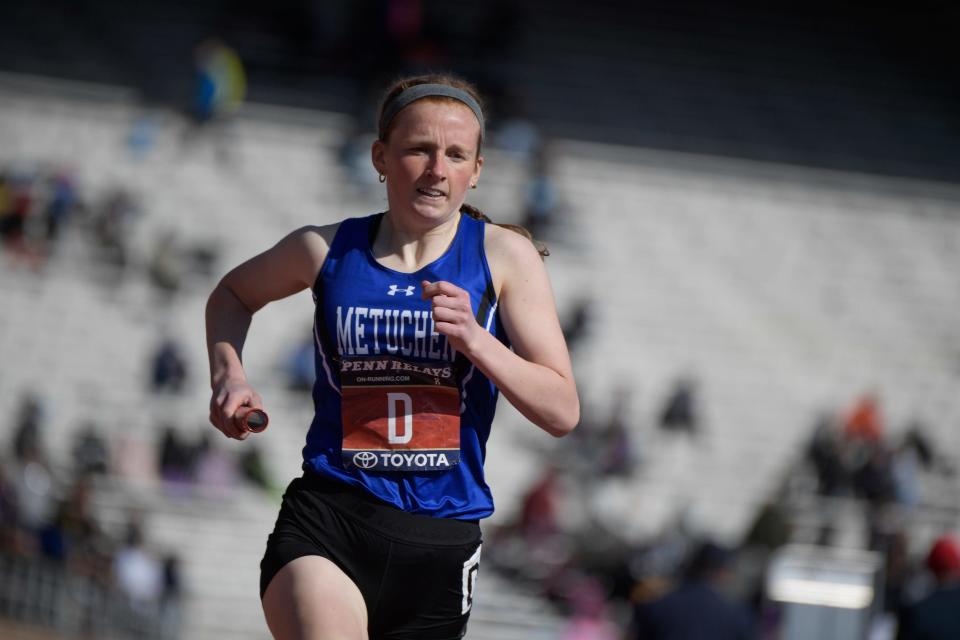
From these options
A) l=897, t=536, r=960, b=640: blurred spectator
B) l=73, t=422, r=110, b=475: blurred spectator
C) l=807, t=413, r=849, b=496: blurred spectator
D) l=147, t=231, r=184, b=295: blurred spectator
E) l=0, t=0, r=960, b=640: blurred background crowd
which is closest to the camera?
l=897, t=536, r=960, b=640: blurred spectator

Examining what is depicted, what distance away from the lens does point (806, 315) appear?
21.0 m

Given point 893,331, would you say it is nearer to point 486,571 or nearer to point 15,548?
point 486,571

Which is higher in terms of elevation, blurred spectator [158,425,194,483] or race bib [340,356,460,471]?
blurred spectator [158,425,194,483]

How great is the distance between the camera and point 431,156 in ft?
10.3

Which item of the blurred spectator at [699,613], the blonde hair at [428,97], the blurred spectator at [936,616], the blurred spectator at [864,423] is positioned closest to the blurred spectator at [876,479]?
the blurred spectator at [864,423]

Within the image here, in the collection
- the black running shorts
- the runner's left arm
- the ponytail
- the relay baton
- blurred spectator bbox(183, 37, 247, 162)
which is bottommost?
the black running shorts

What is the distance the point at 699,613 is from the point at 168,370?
11.6 m

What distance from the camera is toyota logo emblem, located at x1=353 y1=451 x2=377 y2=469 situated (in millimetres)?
3176

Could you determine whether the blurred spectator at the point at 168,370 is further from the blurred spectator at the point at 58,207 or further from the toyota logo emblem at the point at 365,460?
the toyota logo emblem at the point at 365,460

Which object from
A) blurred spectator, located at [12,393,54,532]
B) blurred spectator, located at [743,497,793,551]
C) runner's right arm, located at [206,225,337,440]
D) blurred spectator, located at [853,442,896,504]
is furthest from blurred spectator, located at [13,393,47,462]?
runner's right arm, located at [206,225,337,440]

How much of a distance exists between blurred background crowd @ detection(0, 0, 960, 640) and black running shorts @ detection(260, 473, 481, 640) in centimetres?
693

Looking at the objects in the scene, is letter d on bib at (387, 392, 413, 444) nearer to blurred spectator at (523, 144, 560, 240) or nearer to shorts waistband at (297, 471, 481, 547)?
shorts waistband at (297, 471, 481, 547)

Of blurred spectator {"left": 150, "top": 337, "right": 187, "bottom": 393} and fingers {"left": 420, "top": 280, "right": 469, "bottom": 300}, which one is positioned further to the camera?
blurred spectator {"left": 150, "top": 337, "right": 187, "bottom": 393}

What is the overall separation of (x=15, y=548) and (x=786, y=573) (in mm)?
9175
